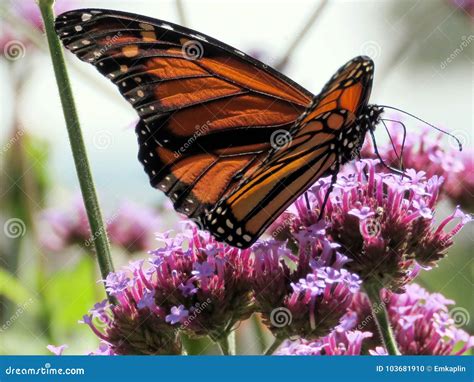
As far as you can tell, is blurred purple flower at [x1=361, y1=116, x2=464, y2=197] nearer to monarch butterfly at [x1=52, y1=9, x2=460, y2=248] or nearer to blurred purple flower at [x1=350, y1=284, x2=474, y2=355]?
monarch butterfly at [x1=52, y1=9, x2=460, y2=248]

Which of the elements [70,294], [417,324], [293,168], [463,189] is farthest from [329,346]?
[70,294]

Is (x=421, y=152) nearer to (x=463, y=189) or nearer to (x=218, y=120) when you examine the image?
(x=463, y=189)

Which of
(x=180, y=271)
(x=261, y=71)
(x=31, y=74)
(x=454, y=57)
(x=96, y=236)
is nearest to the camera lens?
(x=96, y=236)

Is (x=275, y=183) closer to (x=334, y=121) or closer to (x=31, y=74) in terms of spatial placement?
(x=334, y=121)

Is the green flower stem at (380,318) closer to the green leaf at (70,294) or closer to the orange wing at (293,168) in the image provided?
the orange wing at (293,168)

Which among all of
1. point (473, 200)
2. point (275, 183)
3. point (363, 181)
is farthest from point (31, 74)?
point (473, 200)

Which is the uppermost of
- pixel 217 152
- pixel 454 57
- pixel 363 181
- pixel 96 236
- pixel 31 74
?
pixel 454 57
